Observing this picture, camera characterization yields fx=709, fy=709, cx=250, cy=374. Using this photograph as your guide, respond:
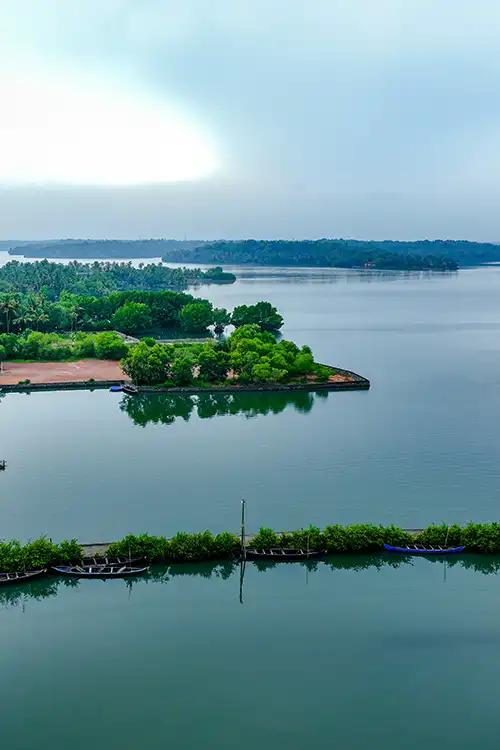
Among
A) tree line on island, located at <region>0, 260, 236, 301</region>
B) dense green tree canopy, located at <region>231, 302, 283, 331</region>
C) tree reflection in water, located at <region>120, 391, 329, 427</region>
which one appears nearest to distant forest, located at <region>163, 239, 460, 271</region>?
tree line on island, located at <region>0, 260, 236, 301</region>

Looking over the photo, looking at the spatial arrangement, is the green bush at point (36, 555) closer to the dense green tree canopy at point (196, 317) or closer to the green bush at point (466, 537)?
the green bush at point (466, 537)

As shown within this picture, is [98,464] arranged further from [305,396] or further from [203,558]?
[305,396]

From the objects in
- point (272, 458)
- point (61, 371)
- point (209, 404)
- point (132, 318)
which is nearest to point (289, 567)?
point (272, 458)

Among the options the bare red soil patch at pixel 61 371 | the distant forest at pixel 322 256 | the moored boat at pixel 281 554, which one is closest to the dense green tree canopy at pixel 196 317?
the bare red soil patch at pixel 61 371

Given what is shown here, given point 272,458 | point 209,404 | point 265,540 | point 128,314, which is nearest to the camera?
point 265,540

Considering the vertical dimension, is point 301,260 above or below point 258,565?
above

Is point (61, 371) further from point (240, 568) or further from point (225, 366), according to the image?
point (240, 568)

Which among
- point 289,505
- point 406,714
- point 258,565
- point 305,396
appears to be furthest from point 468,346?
point 406,714
